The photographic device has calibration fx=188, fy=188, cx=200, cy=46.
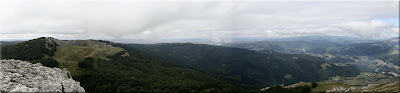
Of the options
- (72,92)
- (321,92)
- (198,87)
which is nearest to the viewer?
(72,92)

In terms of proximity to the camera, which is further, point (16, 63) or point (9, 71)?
point (16, 63)

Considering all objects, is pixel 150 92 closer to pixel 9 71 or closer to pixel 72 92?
pixel 72 92

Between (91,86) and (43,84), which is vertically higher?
(43,84)

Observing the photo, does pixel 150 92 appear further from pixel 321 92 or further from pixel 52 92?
pixel 321 92

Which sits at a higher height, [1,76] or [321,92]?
[1,76]

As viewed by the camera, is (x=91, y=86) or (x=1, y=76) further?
(x=91, y=86)

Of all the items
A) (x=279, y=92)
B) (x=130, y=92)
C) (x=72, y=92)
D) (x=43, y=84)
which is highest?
(x=43, y=84)

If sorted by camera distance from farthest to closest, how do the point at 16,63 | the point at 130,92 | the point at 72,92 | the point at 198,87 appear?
the point at 198,87
the point at 130,92
the point at 16,63
the point at 72,92

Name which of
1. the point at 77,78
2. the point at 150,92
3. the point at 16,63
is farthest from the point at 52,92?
the point at 77,78

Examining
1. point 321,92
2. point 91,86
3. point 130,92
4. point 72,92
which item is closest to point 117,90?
point 130,92
